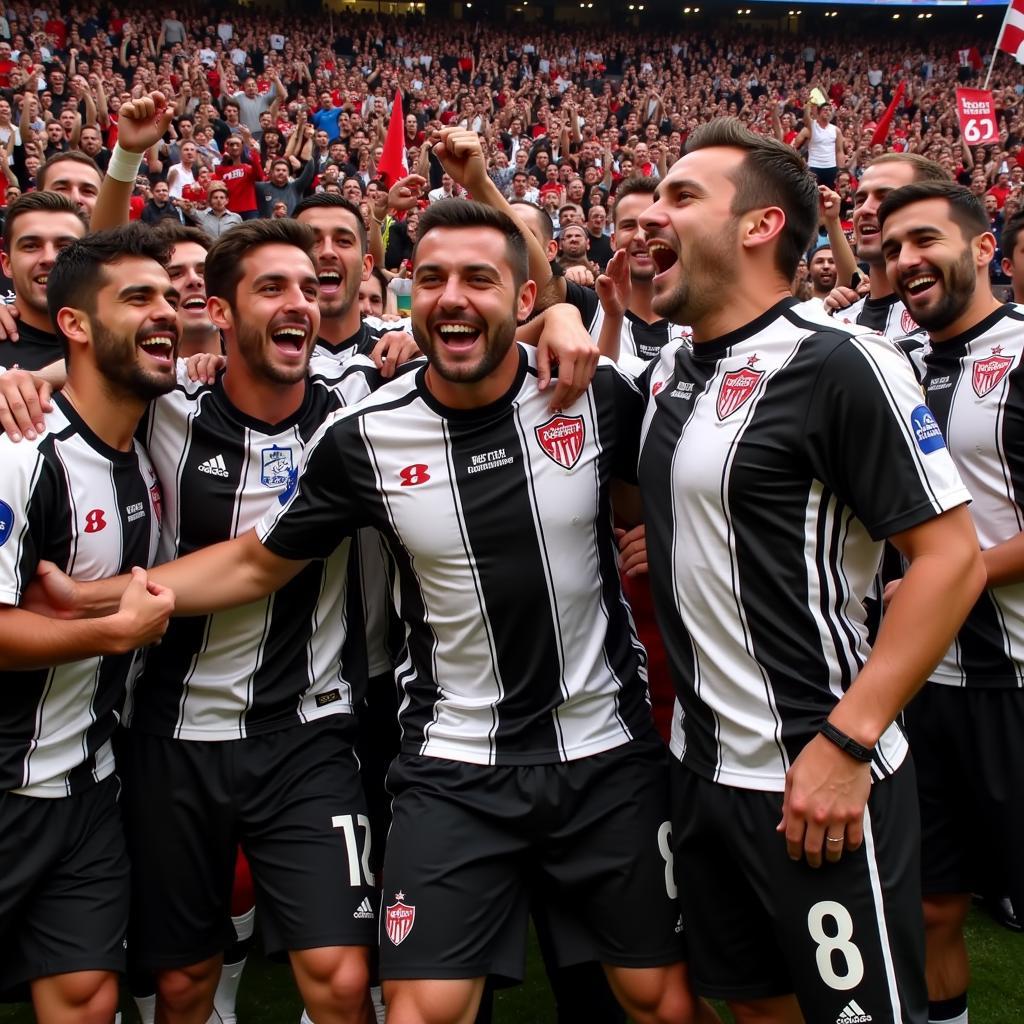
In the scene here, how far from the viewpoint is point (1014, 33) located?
35.6 ft

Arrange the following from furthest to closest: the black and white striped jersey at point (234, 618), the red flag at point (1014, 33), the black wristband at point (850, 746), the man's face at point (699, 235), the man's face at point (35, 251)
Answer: the red flag at point (1014, 33)
the man's face at point (35, 251)
the black and white striped jersey at point (234, 618)
the man's face at point (699, 235)
the black wristband at point (850, 746)

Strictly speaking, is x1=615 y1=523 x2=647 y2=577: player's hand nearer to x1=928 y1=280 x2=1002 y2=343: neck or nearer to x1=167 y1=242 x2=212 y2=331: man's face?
x1=928 y1=280 x2=1002 y2=343: neck

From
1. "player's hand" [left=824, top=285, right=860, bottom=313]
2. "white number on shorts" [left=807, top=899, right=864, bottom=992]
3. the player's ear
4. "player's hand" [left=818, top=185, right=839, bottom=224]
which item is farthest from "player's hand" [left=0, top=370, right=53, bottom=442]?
"player's hand" [left=818, top=185, right=839, bottom=224]

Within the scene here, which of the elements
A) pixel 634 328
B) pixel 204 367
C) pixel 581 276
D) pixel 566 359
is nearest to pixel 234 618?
pixel 204 367

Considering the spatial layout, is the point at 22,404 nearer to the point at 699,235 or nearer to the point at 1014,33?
the point at 699,235

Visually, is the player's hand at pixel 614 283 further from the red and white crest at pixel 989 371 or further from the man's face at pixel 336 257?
the man's face at pixel 336 257

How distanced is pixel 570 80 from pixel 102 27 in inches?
506

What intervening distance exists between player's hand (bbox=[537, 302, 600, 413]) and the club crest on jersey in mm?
1410

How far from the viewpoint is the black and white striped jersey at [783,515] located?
236 cm

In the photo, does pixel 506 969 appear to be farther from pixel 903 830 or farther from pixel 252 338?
pixel 252 338

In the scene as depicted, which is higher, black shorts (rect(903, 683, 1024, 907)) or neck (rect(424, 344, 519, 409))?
neck (rect(424, 344, 519, 409))

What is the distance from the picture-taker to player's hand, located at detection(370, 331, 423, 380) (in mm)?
3689

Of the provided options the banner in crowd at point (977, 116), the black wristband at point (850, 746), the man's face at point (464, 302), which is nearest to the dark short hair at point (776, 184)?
the man's face at point (464, 302)

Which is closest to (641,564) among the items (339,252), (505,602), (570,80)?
(505,602)
